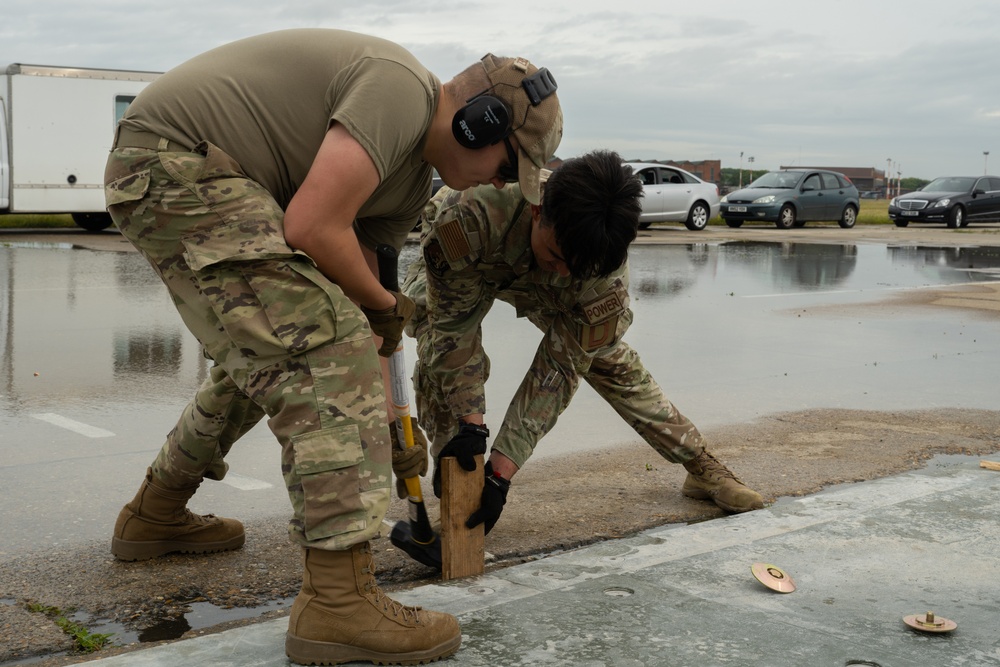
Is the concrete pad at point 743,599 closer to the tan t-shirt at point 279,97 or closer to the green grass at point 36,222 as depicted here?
the tan t-shirt at point 279,97

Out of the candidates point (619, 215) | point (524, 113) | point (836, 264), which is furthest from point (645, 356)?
point (836, 264)

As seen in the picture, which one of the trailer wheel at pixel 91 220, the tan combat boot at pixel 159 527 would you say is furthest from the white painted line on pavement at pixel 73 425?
the trailer wheel at pixel 91 220

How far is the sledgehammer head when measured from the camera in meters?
3.38

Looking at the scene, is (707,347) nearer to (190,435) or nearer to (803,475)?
(803,475)

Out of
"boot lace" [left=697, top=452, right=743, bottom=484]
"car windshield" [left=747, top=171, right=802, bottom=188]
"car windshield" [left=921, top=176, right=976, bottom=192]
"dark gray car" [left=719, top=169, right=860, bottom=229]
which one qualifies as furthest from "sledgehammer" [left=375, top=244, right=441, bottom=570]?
"car windshield" [left=921, top=176, right=976, bottom=192]

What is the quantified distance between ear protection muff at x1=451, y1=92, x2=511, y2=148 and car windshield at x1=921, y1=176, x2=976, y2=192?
1140 inches

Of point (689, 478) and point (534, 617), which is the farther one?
point (689, 478)

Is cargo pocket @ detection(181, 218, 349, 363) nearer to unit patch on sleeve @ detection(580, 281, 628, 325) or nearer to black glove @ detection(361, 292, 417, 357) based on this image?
black glove @ detection(361, 292, 417, 357)

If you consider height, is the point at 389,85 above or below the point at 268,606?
above

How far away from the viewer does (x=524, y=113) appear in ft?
9.25

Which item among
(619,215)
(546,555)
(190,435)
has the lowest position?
(546,555)

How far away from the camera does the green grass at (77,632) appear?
2777mm

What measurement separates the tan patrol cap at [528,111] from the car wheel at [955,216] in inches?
1110

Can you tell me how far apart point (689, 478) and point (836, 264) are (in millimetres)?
12244
